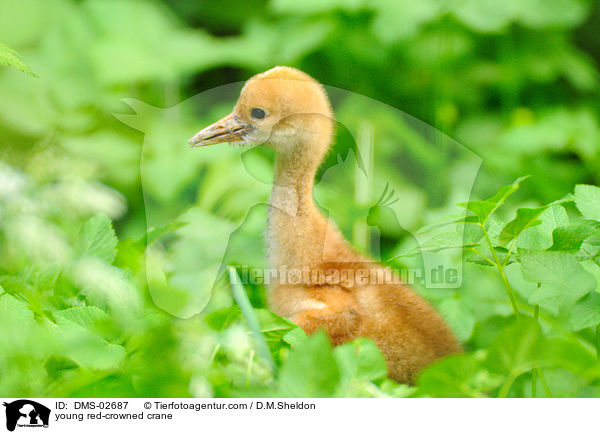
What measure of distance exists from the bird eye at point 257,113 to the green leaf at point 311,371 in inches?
19.7

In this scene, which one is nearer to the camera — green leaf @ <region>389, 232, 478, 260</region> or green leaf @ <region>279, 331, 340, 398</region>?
green leaf @ <region>279, 331, 340, 398</region>

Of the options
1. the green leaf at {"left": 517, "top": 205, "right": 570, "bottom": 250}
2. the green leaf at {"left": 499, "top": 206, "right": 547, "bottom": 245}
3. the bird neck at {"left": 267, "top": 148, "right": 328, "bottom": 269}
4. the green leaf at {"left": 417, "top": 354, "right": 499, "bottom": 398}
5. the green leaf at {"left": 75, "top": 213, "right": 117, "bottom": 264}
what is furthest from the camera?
the bird neck at {"left": 267, "top": 148, "right": 328, "bottom": 269}

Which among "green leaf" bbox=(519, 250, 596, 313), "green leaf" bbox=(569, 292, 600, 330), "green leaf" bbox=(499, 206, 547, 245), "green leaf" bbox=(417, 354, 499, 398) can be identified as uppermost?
"green leaf" bbox=(499, 206, 547, 245)

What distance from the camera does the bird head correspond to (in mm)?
1147

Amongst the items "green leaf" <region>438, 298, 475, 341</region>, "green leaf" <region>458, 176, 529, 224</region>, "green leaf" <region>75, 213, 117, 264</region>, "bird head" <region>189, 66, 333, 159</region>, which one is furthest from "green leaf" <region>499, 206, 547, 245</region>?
"green leaf" <region>75, 213, 117, 264</region>

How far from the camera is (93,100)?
2031 millimetres

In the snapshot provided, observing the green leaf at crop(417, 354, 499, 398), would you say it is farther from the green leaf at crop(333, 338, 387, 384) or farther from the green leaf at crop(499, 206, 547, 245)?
the green leaf at crop(499, 206, 547, 245)

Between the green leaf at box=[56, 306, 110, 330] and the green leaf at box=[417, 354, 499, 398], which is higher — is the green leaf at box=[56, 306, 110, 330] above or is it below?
above

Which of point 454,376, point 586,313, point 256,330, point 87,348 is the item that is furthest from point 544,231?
point 87,348

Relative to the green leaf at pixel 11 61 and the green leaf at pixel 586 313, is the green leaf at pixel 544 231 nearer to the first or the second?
the green leaf at pixel 586 313

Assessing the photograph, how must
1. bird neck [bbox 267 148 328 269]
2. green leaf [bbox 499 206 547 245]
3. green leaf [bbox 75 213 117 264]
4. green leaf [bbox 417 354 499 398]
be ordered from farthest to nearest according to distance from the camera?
bird neck [bbox 267 148 328 269] < green leaf [bbox 75 213 117 264] < green leaf [bbox 499 206 547 245] < green leaf [bbox 417 354 499 398]

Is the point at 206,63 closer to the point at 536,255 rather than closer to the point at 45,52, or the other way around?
the point at 45,52

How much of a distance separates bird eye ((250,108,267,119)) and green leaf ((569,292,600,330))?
1.82ft
